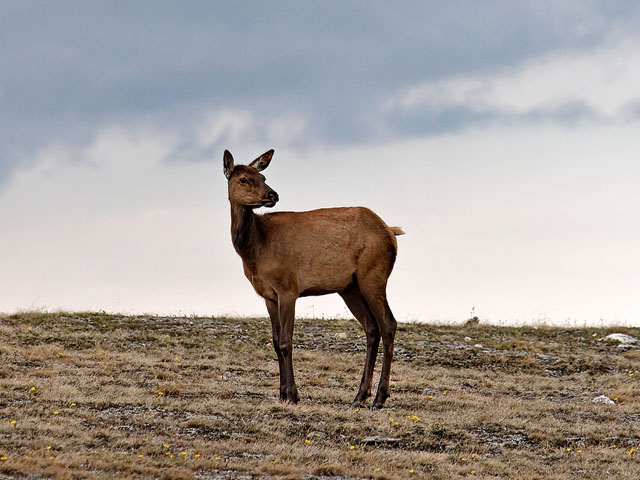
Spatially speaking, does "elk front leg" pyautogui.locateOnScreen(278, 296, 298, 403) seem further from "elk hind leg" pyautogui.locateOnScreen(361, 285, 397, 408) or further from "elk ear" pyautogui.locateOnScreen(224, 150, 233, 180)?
"elk ear" pyautogui.locateOnScreen(224, 150, 233, 180)

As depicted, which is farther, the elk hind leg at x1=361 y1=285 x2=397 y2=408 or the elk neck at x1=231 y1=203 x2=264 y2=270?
the elk hind leg at x1=361 y1=285 x2=397 y2=408

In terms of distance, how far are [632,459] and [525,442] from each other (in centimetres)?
148

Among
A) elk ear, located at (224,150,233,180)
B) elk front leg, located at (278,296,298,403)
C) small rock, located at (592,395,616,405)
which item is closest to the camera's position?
elk front leg, located at (278,296,298,403)

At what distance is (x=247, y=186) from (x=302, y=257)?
144 centimetres

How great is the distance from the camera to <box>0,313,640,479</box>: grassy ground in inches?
372

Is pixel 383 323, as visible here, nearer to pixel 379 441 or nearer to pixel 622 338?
pixel 379 441

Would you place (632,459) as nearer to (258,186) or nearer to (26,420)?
(258,186)

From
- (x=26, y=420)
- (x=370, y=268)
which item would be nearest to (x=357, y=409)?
(x=370, y=268)

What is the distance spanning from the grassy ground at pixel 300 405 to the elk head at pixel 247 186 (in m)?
3.22

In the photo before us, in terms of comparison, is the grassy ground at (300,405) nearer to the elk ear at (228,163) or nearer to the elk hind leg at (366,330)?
the elk hind leg at (366,330)

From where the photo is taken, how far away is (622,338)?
76.6 ft

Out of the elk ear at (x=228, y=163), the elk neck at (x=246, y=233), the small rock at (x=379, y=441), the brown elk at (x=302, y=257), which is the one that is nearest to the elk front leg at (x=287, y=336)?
the brown elk at (x=302, y=257)

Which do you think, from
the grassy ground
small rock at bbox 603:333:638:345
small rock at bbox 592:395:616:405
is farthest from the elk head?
small rock at bbox 603:333:638:345

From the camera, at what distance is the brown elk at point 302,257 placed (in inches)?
500
